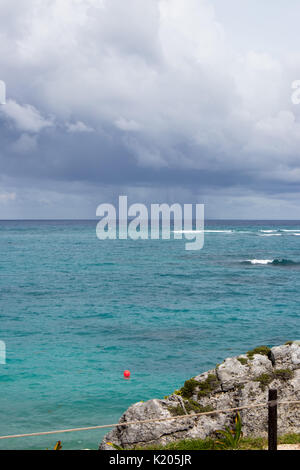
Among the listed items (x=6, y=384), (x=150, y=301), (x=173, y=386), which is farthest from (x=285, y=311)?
(x=6, y=384)

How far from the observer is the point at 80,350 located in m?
21.5

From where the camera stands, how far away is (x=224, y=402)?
10.7 meters

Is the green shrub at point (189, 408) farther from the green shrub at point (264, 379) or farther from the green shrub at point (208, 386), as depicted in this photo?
the green shrub at point (264, 379)

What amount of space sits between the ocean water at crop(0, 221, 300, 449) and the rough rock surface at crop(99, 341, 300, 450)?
11.6 ft

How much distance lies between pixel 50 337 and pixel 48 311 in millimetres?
6359

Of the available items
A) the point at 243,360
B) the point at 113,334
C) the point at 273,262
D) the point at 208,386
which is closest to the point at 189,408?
the point at 208,386

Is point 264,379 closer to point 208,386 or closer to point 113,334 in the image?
point 208,386

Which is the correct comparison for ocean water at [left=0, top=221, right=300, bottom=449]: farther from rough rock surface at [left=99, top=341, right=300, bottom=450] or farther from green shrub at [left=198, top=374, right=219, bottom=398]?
green shrub at [left=198, top=374, right=219, bottom=398]

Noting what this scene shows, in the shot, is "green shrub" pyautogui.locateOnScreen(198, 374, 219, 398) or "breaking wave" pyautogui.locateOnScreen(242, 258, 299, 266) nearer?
"green shrub" pyautogui.locateOnScreen(198, 374, 219, 398)

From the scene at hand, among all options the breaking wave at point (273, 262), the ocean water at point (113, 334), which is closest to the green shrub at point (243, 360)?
the ocean water at point (113, 334)

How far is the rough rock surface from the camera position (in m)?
9.84

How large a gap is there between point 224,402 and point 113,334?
46.1 feet

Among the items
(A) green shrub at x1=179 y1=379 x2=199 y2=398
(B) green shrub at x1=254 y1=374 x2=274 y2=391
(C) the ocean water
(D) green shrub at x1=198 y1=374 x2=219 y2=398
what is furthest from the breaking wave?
(A) green shrub at x1=179 y1=379 x2=199 y2=398

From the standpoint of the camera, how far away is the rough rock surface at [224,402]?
32.3 feet
